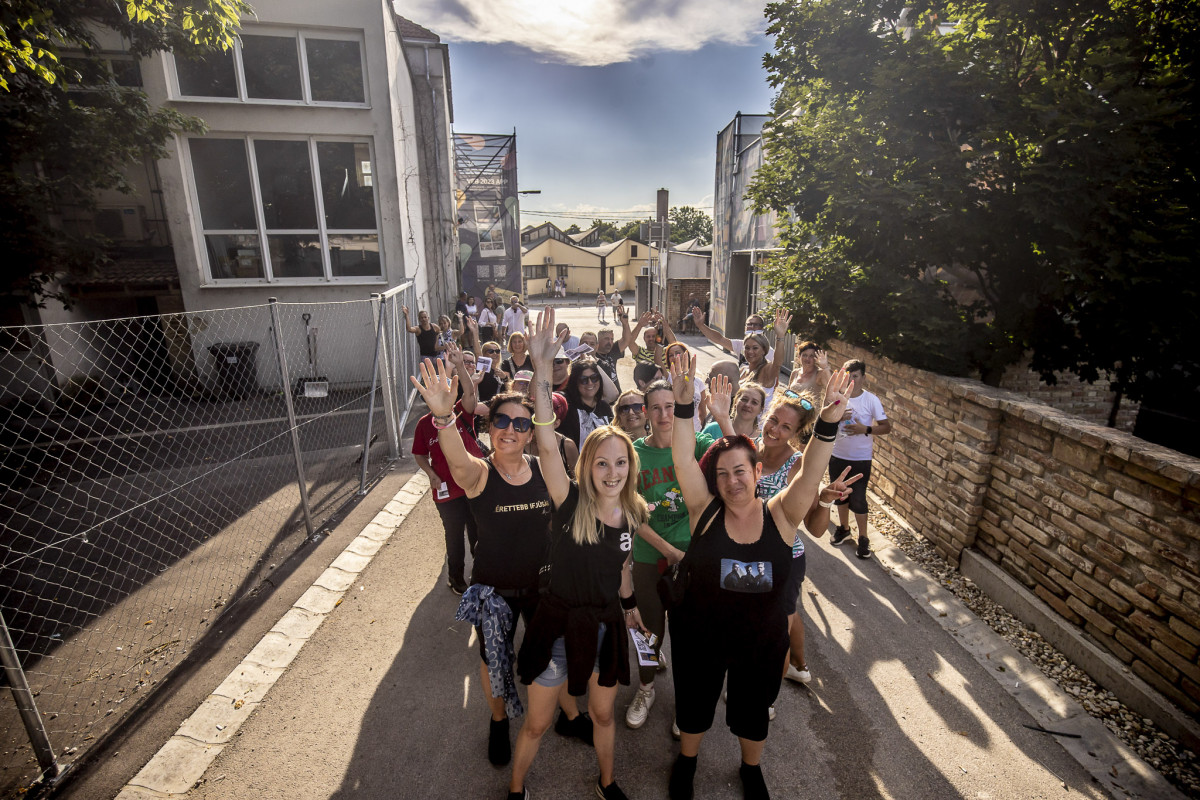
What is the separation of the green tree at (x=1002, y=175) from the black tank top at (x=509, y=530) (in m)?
4.46

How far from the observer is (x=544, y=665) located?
8.77 ft

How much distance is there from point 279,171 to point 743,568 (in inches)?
501

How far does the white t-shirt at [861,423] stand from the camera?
16.4 ft

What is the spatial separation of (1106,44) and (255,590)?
8222 mm

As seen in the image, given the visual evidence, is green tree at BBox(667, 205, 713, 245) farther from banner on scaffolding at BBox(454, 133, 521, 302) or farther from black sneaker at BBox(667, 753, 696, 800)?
black sneaker at BBox(667, 753, 696, 800)

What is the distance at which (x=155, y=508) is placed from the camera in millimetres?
6172

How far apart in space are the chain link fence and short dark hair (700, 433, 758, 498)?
289 centimetres

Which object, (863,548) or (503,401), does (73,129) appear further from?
(863,548)

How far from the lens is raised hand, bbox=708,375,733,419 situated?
312cm

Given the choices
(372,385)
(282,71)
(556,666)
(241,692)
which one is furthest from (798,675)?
(282,71)

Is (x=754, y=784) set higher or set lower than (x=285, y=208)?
lower

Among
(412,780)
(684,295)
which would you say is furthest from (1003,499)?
(684,295)

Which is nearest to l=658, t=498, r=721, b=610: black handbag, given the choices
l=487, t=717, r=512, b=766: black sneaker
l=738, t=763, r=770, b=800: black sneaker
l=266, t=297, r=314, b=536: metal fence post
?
l=738, t=763, r=770, b=800: black sneaker

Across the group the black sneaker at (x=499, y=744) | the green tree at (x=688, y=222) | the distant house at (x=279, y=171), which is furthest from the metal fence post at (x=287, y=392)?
the green tree at (x=688, y=222)
